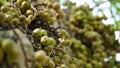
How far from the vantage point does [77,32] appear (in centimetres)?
201

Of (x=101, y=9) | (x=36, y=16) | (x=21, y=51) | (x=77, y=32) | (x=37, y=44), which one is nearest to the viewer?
(x=21, y=51)

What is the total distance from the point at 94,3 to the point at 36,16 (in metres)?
1.46

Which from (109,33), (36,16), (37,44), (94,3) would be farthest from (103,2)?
(37,44)

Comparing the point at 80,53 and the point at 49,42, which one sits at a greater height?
the point at 80,53

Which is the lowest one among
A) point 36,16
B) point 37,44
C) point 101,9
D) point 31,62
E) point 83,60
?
point 31,62

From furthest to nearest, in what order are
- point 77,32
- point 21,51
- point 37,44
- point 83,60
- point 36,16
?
point 77,32 → point 83,60 → point 36,16 → point 37,44 → point 21,51

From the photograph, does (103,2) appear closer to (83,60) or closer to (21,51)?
(83,60)

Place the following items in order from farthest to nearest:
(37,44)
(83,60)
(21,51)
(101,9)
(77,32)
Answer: (101,9) → (77,32) → (83,60) → (37,44) → (21,51)

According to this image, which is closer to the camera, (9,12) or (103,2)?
(9,12)

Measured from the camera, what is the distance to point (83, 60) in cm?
178

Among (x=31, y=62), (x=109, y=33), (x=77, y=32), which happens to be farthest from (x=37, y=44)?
(x=109, y=33)

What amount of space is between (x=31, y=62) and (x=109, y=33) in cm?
165

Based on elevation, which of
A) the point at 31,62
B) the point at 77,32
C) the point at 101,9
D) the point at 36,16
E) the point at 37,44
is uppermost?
the point at 101,9

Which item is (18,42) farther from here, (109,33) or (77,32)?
(109,33)
